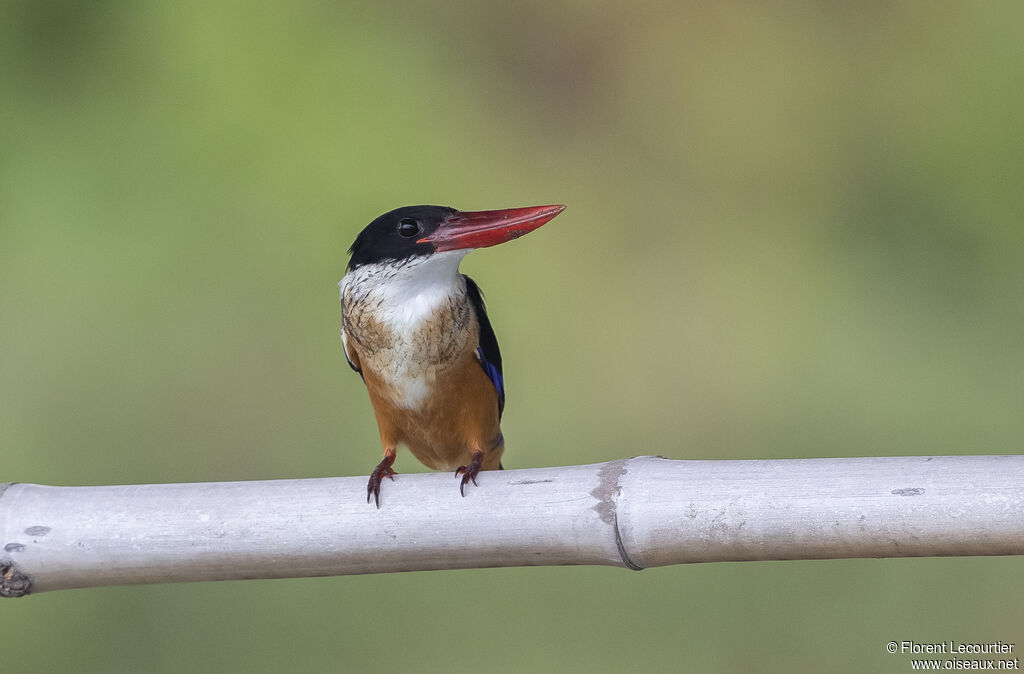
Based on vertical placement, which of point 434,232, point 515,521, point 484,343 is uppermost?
point 434,232

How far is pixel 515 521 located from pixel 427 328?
0.30 meters

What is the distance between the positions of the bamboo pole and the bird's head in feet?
0.79

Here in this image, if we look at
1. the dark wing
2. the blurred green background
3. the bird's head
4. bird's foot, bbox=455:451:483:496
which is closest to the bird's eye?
the bird's head

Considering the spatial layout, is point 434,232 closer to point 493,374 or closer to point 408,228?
point 408,228

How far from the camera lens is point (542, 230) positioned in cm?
232

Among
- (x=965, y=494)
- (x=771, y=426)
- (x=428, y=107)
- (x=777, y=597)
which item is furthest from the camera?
(x=428, y=107)

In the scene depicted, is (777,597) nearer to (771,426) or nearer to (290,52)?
(771,426)

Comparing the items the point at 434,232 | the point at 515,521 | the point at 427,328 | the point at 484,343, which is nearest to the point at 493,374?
the point at 484,343

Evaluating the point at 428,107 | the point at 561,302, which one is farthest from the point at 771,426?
the point at 428,107

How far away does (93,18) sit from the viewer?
228cm

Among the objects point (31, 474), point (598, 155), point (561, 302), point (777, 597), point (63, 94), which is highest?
point (63, 94)

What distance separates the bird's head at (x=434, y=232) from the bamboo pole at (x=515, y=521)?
0.79 ft

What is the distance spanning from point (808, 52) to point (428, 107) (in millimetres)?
850

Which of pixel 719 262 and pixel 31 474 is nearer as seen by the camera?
pixel 31 474
